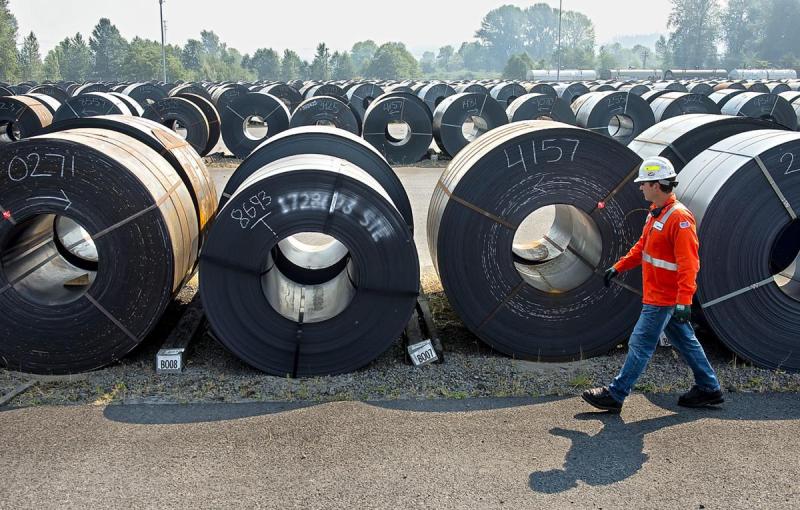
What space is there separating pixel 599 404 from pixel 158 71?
89201 millimetres

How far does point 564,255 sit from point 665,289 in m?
2.44

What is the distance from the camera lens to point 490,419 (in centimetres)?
501

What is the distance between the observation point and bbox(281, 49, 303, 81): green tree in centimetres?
10562

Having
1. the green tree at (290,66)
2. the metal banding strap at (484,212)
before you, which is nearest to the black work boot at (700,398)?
the metal banding strap at (484,212)

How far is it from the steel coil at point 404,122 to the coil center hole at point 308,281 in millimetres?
12110

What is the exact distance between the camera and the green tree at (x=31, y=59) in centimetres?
8431

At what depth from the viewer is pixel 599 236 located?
19.9ft

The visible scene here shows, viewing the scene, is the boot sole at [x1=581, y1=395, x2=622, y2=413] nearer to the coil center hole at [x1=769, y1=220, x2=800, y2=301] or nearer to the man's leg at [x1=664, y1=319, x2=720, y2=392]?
the man's leg at [x1=664, y1=319, x2=720, y2=392]

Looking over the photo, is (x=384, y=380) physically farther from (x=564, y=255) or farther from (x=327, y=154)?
(x=327, y=154)

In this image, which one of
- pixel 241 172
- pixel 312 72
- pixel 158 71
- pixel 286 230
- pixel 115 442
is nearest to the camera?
pixel 115 442

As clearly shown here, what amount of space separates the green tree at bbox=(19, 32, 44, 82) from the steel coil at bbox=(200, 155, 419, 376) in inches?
3487

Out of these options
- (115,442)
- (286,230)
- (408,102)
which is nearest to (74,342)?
(115,442)

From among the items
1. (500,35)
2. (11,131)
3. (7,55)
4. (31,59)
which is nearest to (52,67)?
(31,59)

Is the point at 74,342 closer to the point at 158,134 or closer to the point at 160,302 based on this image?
the point at 160,302
